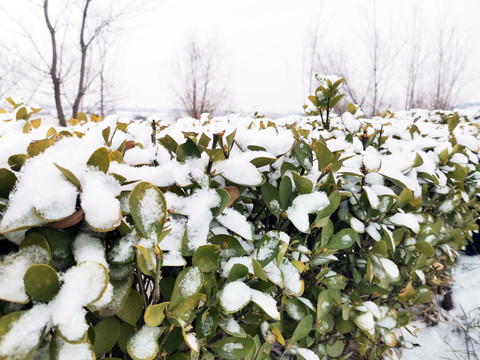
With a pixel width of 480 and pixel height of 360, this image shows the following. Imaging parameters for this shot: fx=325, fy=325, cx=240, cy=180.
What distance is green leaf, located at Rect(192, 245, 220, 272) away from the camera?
645 mm

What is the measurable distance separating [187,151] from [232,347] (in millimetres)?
455

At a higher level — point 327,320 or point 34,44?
point 34,44

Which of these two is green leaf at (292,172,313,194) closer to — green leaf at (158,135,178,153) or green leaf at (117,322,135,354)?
green leaf at (158,135,178,153)

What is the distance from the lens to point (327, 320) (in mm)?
1225

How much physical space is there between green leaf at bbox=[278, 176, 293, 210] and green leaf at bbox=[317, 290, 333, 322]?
36 centimetres

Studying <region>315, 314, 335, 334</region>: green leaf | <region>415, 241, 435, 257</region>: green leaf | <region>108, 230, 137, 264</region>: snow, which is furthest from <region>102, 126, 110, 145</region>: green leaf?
<region>415, 241, 435, 257</region>: green leaf

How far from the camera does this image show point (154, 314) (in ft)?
1.86

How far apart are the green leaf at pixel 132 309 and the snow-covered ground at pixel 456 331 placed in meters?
1.56

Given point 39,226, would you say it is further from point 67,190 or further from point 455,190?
point 455,190

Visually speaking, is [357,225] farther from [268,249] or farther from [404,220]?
[268,249]

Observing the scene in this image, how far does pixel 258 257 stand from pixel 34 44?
9.94 m

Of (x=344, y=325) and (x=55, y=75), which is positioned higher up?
(x=55, y=75)

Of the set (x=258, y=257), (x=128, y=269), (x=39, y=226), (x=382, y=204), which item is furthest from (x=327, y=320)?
(x=39, y=226)

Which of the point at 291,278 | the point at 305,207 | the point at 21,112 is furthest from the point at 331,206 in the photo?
the point at 21,112
